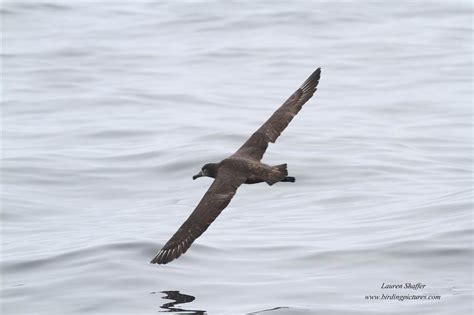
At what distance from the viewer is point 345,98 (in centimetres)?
2108

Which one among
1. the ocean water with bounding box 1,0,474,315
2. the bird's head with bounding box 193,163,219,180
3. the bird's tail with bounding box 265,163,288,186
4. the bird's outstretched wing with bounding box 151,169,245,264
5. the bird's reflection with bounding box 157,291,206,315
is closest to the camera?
the bird's outstretched wing with bounding box 151,169,245,264

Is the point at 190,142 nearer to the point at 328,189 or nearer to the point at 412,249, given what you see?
the point at 328,189

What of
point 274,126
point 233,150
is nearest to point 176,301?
point 274,126

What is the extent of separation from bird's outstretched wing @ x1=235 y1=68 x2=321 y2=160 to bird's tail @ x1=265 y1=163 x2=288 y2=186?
2.97 ft

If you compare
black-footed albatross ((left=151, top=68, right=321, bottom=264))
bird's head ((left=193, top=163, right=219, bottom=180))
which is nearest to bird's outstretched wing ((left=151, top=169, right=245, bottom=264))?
black-footed albatross ((left=151, top=68, right=321, bottom=264))

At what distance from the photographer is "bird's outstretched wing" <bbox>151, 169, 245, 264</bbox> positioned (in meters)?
10.5

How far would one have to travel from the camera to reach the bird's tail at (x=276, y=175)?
11.0 metres

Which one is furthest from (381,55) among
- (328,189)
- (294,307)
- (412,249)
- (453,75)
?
(294,307)

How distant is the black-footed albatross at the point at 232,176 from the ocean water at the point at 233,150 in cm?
101

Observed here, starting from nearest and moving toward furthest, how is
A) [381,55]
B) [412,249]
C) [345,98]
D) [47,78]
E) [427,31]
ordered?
[412,249] → [345,98] → [47,78] → [381,55] → [427,31]

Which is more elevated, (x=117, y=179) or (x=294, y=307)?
(x=117, y=179)

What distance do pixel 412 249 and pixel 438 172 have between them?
4041 millimetres

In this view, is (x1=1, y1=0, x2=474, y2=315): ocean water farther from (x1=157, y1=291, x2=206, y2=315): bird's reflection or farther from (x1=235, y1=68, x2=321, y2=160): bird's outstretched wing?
(x1=235, y1=68, x2=321, y2=160): bird's outstretched wing

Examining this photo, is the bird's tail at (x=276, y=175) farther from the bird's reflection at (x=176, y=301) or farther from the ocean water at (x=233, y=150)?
the bird's reflection at (x=176, y=301)
